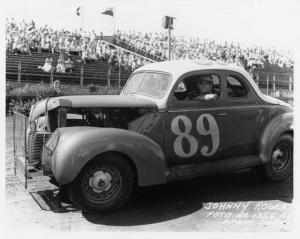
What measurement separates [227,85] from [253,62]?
45.0 ft

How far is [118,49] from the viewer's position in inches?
803

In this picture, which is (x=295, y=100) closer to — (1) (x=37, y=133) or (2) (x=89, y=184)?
(2) (x=89, y=184)

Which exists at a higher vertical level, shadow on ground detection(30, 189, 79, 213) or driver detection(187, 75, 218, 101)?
driver detection(187, 75, 218, 101)

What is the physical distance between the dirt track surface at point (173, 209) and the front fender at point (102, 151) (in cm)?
45

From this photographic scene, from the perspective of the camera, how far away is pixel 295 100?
5.13m

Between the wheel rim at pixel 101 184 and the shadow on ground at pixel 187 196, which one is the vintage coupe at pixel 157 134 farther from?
the shadow on ground at pixel 187 196

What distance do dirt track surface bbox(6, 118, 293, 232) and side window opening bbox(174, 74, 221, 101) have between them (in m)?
1.30

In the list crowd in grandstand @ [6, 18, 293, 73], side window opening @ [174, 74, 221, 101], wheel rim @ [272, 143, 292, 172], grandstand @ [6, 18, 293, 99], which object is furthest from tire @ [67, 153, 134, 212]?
grandstand @ [6, 18, 293, 99]

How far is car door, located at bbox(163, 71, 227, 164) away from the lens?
5.26 m

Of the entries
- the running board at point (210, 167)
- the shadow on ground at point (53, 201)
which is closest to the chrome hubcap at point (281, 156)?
the running board at point (210, 167)

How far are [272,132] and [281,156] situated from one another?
493 millimetres

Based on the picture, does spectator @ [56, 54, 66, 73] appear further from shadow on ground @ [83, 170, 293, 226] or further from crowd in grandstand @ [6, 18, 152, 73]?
shadow on ground @ [83, 170, 293, 226]

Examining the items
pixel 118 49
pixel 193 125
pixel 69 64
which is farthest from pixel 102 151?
pixel 118 49

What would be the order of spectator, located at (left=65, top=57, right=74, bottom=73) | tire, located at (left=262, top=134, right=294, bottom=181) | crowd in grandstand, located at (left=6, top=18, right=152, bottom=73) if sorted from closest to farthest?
tire, located at (left=262, top=134, right=294, bottom=181) → crowd in grandstand, located at (left=6, top=18, right=152, bottom=73) → spectator, located at (left=65, top=57, right=74, bottom=73)
